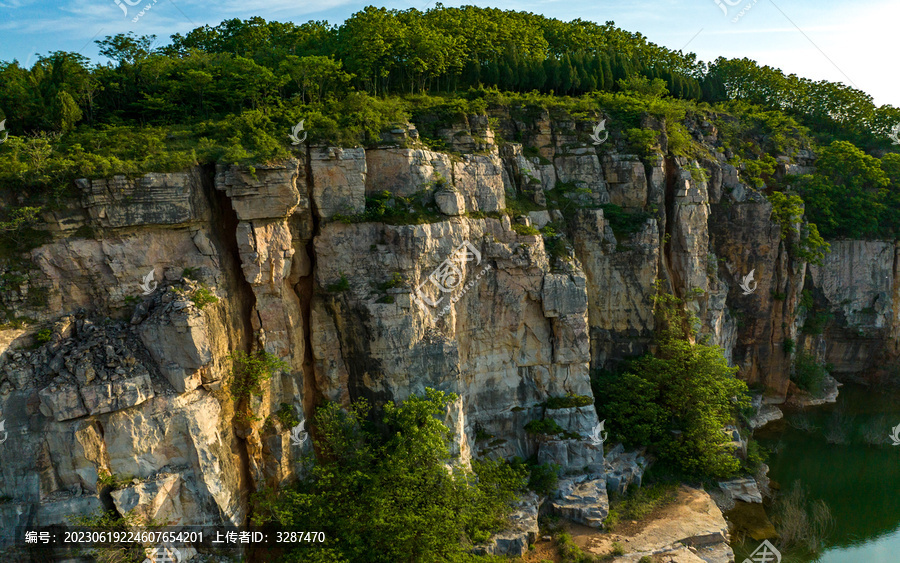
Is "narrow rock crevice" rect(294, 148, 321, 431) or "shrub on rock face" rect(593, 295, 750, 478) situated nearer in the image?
"narrow rock crevice" rect(294, 148, 321, 431)

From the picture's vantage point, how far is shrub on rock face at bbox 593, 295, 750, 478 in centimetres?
2636

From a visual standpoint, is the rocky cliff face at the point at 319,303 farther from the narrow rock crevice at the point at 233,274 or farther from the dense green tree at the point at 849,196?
the dense green tree at the point at 849,196

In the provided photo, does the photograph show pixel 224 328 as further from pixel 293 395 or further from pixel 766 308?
pixel 766 308

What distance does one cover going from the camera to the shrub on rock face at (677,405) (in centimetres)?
2636

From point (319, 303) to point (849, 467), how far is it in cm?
2977

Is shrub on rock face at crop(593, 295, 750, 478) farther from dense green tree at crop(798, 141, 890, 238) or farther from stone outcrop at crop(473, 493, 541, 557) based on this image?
dense green tree at crop(798, 141, 890, 238)

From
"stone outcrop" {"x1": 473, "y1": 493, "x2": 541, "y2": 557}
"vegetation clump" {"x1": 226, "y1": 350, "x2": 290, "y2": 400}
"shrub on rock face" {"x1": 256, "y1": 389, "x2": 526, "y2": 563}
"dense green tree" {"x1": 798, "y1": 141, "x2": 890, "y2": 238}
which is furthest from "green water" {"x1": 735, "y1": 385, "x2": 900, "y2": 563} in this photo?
"vegetation clump" {"x1": 226, "y1": 350, "x2": 290, "y2": 400}

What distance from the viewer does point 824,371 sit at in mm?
37406

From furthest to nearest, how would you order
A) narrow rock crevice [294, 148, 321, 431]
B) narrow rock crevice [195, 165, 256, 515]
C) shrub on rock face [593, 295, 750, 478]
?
shrub on rock face [593, 295, 750, 478] → narrow rock crevice [294, 148, 321, 431] → narrow rock crevice [195, 165, 256, 515]

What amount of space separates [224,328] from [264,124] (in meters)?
8.10

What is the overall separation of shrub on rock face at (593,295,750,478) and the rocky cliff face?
1975 mm

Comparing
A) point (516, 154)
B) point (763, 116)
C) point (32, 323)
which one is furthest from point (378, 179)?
point (763, 116)

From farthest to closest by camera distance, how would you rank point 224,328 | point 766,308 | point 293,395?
point 766,308
point 293,395
point 224,328

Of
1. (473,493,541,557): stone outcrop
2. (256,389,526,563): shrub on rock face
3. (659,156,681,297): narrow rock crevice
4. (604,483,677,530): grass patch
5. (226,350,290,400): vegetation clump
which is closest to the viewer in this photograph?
(256,389,526,563): shrub on rock face
